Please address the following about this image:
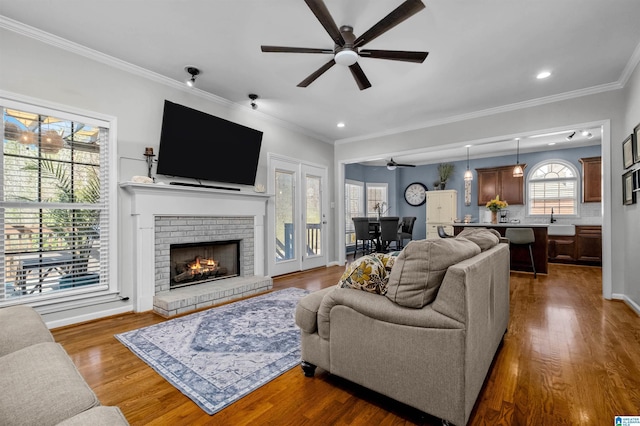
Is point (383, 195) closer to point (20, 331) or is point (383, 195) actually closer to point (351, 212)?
point (351, 212)

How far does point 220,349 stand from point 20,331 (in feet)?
3.97

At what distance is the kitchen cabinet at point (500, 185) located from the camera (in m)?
7.11

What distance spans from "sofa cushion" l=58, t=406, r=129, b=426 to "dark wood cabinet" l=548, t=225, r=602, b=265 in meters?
7.89

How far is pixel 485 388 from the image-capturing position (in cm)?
180

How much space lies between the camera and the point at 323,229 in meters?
5.96

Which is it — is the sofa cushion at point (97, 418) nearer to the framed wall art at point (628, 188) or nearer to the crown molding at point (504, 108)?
the framed wall art at point (628, 188)

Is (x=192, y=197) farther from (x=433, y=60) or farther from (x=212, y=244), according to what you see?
(x=433, y=60)

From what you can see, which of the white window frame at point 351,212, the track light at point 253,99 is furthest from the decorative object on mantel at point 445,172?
the track light at point 253,99

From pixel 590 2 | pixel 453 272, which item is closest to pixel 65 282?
pixel 453 272

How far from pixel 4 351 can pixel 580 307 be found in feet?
15.6

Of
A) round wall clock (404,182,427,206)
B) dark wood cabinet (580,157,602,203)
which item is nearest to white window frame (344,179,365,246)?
round wall clock (404,182,427,206)

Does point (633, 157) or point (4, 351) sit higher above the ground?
point (633, 157)

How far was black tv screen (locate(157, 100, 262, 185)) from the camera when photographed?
343 centimetres

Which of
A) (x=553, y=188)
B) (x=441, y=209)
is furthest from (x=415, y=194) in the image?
(x=553, y=188)
